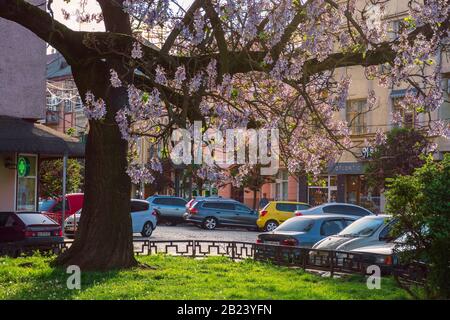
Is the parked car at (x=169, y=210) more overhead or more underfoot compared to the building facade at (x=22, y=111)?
more underfoot

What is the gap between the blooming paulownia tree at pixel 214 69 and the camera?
11203 mm

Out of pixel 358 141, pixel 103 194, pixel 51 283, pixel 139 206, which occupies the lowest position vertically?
pixel 51 283

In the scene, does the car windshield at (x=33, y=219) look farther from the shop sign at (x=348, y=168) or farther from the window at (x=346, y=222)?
the shop sign at (x=348, y=168)

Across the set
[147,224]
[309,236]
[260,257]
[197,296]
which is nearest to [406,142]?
[147,224]

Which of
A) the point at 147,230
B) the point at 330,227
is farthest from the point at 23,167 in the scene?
the point at 330,227

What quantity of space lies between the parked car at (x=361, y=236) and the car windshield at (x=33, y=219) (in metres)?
7.17

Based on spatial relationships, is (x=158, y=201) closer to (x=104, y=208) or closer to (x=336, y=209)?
(x=336, y=209)

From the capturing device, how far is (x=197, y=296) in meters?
9.63

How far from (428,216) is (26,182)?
1883 centimetres

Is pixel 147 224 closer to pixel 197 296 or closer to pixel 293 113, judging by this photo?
pixel 293 113

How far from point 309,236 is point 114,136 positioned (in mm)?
5993

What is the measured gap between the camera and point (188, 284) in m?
11.1

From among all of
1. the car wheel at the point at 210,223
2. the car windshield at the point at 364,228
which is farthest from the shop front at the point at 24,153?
the car wheel at the point at 210,223

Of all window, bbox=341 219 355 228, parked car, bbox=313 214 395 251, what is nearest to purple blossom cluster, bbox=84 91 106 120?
parked car, bbox=313 214 395 251
